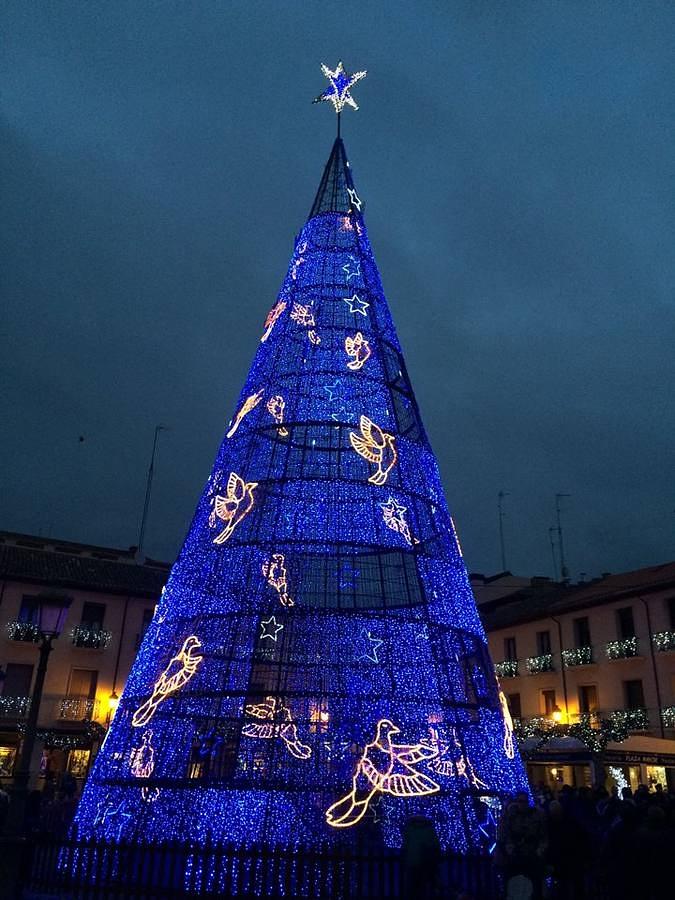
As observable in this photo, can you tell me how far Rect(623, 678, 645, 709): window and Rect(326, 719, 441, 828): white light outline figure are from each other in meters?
18.7

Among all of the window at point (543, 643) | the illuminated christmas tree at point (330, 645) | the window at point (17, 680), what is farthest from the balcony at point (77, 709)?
the window at point (543, 643)

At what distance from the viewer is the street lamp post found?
25.1 feet

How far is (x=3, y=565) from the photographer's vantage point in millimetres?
26969

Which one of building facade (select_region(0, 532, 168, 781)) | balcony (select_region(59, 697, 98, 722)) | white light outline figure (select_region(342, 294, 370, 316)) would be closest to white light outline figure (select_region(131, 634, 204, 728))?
white light outline figure (select_region(342, 294, 370, 316))

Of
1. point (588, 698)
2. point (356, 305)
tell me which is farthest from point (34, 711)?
point (588, 698)

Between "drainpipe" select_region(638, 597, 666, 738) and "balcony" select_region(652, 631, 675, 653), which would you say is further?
"balcony" select_region(652, 631, 675, 653)

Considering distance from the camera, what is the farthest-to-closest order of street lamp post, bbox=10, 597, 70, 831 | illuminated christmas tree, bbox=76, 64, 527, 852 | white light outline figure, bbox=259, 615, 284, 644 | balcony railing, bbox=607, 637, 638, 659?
balcony railing, bbox=607, 637, 638, 659 < white light outline figure, bbox=259, 615, 284, 644 < illuminated christmas tree, bbox=76, 64, 527, 852 < street lamp post, bbox=10, 597, 70, 831

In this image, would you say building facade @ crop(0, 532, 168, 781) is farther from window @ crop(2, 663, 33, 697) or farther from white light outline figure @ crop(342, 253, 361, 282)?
white light outline figure @ crop(342, 253, 361, 282)

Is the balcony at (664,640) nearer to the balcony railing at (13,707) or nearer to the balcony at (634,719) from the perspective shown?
the balcony at (634,719)

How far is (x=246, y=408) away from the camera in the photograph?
37.3ft

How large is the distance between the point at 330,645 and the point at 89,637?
17954 millimetres

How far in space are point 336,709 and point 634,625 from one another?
19.8 meters

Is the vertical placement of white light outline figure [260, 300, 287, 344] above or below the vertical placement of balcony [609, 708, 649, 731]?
above

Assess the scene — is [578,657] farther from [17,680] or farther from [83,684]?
[17,680]
